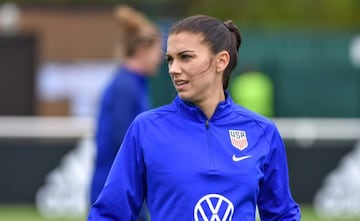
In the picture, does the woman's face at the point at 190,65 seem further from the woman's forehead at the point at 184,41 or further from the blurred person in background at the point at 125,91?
the blurred person in background at the point at 125,91

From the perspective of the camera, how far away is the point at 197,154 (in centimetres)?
515

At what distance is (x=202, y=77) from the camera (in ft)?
17.1

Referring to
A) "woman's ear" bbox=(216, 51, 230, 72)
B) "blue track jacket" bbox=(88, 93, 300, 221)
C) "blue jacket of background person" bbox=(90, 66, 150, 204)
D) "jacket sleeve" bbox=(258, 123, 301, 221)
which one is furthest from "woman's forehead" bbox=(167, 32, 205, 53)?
"blue jacket of background person" bbox=(90, 66, 150, 204)

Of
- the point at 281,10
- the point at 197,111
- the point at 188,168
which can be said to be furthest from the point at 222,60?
the point at 281,10

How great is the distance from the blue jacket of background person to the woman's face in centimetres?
264

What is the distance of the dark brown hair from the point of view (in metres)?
5.23

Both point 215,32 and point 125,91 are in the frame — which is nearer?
point 215,32

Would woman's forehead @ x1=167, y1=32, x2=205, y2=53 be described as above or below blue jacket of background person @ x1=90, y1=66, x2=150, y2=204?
above

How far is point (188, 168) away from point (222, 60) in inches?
19.0

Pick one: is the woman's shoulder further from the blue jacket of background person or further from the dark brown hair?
the blue jacket of background person

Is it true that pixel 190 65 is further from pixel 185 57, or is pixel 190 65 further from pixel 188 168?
pixel 188 168

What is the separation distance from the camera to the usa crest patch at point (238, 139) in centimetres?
521

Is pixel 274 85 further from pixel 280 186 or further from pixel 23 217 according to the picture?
pixel 280 186

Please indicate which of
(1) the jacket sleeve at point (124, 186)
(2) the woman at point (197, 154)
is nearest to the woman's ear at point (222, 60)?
(2) the woman at point (197, 154)
